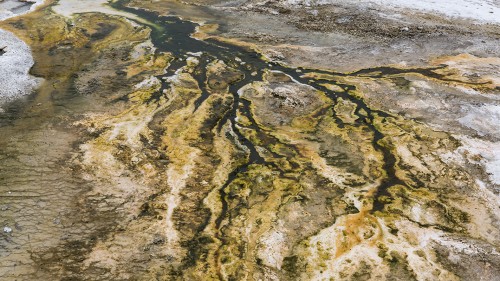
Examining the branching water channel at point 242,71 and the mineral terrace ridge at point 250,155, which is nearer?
the mineral terrace ridge at point 250,155

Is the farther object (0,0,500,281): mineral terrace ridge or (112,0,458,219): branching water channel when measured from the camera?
(112,0,458,219): branching water channel

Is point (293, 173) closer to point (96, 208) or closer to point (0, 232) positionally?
point (96, 208)

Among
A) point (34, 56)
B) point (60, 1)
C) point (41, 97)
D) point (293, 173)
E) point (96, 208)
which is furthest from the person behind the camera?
point (60, 1)

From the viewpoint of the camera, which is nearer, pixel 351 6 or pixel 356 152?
pixel 356 152

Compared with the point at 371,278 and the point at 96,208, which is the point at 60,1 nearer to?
the point at 96,208

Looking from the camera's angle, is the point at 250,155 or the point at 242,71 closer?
the point at 250,155

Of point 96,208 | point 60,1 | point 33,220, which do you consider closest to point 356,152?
point 96,208

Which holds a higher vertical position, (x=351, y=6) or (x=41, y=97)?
(x=351, y=6)

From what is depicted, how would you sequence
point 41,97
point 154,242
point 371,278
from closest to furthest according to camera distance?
point 371,278 → point 154,242 → point 41,97
